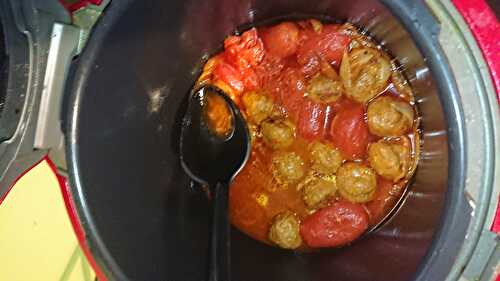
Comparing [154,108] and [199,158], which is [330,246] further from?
[154,108]

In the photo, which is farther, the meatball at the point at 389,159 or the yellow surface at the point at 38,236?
the yellow surface at the point at 38,236

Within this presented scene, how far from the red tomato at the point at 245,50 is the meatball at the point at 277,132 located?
16 centimetres

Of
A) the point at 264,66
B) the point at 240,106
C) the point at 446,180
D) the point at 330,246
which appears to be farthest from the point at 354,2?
the point at 330,246

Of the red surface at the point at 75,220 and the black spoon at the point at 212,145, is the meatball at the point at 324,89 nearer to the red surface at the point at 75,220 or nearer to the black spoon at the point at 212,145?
the black spoon at the point at 212,145

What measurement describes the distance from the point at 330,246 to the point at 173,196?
1.36ft

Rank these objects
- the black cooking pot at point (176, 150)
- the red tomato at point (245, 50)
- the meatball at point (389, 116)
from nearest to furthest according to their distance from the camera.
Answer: the black cooking pot at point (176, 150)
the meatball at point (389, 116)
the red tomato at point (245, 50)

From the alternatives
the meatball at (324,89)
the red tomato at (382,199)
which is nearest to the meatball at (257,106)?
the meatball at (324,89)

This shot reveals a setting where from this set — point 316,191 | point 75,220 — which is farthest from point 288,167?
point 75,220

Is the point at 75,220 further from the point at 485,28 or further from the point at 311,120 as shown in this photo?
the point at 485,28

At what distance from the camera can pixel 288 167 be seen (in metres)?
1.27

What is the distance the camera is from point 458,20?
1031 mm

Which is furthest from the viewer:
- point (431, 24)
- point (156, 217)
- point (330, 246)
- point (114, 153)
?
point (330, 246)

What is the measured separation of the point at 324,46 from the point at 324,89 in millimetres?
121

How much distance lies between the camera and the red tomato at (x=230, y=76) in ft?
4.32
